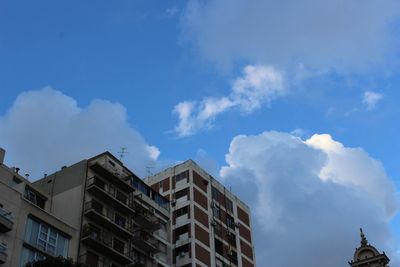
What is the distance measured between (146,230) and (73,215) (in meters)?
12.6

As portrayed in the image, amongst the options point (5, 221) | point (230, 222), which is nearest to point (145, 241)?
point (5, 221)

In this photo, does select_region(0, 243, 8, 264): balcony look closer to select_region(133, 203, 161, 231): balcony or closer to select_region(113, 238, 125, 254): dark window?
select_region(113, 238, 125, 254): dark window

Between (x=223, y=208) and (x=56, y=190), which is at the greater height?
(x=223, y=208)

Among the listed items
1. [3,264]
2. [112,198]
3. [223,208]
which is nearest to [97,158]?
[112,198]

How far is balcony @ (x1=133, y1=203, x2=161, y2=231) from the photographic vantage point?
75.3m

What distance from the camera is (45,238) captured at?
58.7 meters

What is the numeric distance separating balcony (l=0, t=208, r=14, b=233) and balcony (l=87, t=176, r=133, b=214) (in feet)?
48.0

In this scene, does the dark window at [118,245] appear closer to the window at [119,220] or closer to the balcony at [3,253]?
the window at [119,220]

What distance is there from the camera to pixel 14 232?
55469 millimetres

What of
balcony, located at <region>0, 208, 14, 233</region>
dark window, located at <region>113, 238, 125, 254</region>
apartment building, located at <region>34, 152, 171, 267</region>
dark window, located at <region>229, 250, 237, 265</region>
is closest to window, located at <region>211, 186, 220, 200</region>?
dark window, located at <region>229, 250, 237, 265</region>

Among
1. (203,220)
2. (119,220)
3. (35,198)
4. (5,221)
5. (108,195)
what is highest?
(203,220)

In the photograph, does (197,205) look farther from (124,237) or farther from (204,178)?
(124,237)

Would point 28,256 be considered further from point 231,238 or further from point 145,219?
point 231,238

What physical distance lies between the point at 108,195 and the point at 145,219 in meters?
7.67
